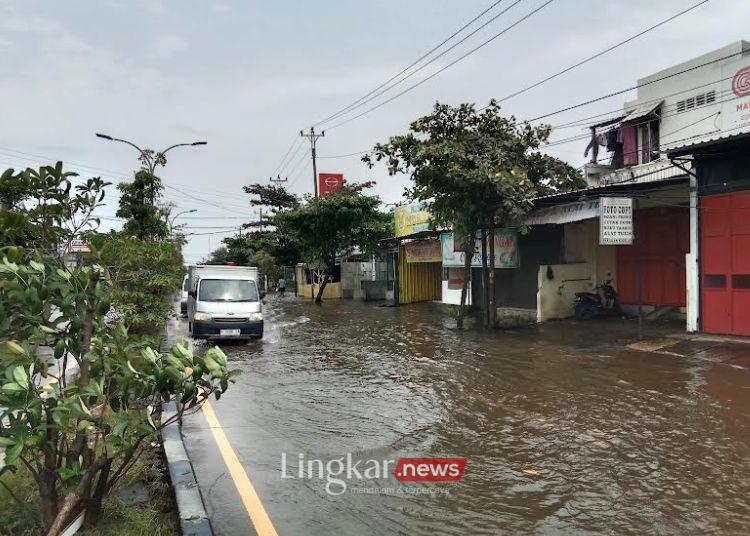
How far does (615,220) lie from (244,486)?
10.7 meters

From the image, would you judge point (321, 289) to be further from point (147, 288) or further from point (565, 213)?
point (565, 213)

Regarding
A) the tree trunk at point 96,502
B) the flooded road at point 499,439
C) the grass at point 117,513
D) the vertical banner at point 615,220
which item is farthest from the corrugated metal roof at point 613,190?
the tree trunk at point 96,502

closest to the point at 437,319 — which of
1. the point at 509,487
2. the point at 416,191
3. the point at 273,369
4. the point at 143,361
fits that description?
the point at 416,191

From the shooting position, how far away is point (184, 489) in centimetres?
427

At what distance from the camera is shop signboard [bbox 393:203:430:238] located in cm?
2294

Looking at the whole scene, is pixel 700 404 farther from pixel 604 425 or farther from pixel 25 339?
pixel 25 339

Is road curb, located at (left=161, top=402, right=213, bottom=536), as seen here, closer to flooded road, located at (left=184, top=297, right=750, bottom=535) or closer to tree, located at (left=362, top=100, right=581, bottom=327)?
flooded road, located at (left=184, top=297, right=750, bottom=535)

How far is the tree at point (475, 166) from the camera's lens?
13367 mm

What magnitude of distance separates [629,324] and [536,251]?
161 inches

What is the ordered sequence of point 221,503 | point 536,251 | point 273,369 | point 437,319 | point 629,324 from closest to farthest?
point 221,503 < point 273,369 < point 629,324 < point 536,251 < point 437,319

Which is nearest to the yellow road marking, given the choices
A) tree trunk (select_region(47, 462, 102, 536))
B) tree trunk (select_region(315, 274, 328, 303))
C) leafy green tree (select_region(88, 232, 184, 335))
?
tree trunk (select_region(47, 462, 102, 536))

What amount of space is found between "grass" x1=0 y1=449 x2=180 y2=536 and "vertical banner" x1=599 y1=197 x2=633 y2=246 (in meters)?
10.8

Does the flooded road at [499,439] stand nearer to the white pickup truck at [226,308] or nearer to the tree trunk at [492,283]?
the white pickup truck at [226,308]

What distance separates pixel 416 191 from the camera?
14.7 m
